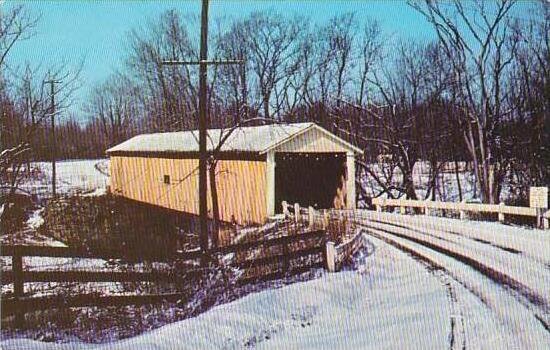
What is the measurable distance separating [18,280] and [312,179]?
1022cm

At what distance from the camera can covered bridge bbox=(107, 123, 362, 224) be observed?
435 inches

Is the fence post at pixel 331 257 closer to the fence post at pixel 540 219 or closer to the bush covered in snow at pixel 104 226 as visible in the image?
the bush covered in snow at pixel 104 226

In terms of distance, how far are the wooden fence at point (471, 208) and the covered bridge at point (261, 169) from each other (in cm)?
150

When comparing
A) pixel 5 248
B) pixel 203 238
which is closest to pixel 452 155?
pixel 203 238

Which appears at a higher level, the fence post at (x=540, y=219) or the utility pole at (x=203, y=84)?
the utility pole at (x=203, y=84)

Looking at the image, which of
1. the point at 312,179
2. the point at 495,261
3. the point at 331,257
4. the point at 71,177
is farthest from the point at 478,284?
the point at 312,179

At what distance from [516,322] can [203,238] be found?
13.7ft

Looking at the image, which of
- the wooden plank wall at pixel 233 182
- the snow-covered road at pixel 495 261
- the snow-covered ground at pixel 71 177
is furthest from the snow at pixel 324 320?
the wooden plank wall at pixel 233 182

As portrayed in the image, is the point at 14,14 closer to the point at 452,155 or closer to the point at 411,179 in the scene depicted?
the point at 452,155

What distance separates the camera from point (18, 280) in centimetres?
411

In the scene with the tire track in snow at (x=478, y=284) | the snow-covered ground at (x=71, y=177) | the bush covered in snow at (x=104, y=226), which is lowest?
the tire track in snow at (x=478, y=284)

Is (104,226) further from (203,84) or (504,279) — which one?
(504,279)

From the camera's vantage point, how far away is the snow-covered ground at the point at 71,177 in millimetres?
3230

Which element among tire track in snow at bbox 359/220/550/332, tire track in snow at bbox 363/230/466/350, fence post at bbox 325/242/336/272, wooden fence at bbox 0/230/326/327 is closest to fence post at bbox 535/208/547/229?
tire track in snow at bbox 359/220/550/332
